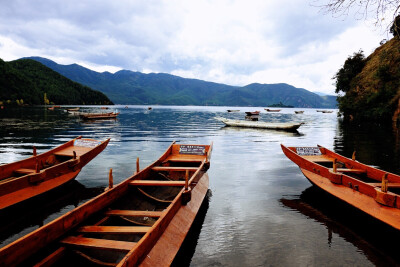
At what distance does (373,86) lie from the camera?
4700cm

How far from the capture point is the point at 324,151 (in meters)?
13.4

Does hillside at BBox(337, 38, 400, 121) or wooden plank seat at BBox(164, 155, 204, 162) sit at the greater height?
hillside at BBox(337, 38, 400, 121)

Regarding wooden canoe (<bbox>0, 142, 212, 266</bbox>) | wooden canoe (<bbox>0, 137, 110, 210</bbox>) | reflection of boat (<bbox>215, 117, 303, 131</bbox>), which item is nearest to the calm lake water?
wooden canoe (<bbox>0, 137, 110, 210</bbox>)

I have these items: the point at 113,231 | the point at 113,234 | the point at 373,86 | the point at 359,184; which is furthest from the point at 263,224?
the point at 373,86

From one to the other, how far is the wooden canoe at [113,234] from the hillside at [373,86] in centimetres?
4693

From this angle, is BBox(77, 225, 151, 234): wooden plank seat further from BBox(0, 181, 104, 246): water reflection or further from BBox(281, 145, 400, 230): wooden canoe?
BBox(281, 145, 400, 230): wooden canoe

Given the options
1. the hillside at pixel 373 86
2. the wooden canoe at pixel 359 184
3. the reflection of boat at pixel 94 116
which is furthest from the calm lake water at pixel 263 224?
the reflection of boat at pixel 94 116

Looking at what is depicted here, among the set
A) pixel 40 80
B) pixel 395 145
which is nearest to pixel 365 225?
pixel 395 145

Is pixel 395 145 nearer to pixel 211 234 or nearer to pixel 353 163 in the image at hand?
pixel 353 163

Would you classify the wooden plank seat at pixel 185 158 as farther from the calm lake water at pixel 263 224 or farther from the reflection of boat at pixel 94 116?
the reflection of boat at pixel 94 116

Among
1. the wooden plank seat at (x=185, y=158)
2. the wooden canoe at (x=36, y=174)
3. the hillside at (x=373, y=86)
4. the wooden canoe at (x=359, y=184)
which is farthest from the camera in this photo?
the hillside at (x=373, y=86)

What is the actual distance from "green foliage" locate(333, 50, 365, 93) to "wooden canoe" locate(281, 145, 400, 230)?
54130mm

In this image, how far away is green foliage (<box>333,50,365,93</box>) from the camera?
188 feet

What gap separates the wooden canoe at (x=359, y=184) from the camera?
666cm
